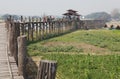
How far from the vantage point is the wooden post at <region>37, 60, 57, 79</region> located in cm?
747

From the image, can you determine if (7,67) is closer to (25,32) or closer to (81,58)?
(81,58)

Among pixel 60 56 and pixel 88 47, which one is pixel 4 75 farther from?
pixel 88 47

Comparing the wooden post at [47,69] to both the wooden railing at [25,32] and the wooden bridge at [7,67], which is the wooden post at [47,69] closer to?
the wooden railing at [25,32]

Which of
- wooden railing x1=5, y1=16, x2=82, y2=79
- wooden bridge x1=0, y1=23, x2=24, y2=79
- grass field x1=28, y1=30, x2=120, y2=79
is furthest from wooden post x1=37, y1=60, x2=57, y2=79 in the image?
grass field x1=28, y1=30, x2=120, y2=79

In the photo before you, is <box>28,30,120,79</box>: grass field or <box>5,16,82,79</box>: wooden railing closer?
<box>5,16,82,79</box>: wooden railing

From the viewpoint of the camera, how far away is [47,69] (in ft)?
24.8

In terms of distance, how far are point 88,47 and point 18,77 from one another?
53.1 ft

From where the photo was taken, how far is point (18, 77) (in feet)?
38.3

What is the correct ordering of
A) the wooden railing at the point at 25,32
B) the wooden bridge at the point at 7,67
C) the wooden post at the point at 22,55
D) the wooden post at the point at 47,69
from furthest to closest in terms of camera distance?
the wooden railing at the point at 25,32
the wooden post at the point at 22,55
the wooden bridge at the point at 7,67
the wooden post at the point at 47,69

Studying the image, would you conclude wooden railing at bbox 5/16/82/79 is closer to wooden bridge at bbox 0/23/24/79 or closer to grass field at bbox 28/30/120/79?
wooden bridge at bbox 0/23/24/79

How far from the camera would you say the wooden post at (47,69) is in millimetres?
7469

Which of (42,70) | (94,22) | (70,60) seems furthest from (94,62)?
(94,22)

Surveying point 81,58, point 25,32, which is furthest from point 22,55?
point 25,32

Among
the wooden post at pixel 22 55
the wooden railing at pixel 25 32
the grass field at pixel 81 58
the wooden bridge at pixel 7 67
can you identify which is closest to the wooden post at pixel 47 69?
the wooden railing at pixel 25 32
